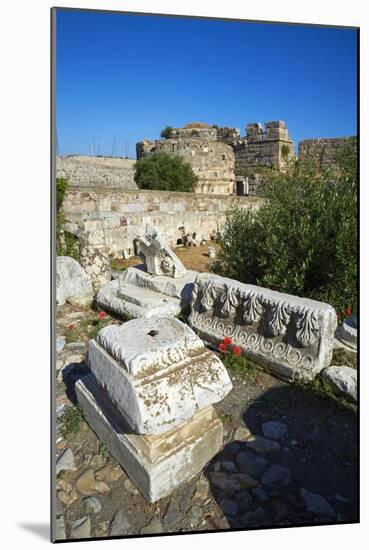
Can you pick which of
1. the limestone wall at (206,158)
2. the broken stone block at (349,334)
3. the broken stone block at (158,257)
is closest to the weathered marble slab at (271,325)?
the broken stone block at (349,334)

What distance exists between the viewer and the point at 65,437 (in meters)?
2.85

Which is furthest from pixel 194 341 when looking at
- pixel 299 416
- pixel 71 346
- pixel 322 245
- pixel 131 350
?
pixel 322 245

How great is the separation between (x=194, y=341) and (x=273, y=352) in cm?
133

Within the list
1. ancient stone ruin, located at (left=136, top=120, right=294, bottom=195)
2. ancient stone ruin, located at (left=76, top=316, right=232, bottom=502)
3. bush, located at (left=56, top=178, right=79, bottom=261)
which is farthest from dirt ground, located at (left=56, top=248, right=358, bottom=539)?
ancient stone ruin, located at (left=136, top=120, right=294, bottom=195)

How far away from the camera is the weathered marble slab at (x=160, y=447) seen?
2266 mm

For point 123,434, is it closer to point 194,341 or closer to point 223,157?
point 194,341

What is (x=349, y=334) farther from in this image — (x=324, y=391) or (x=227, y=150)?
(x=227, y=150)

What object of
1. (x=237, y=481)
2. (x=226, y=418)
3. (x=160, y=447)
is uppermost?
(x=160, y=447)

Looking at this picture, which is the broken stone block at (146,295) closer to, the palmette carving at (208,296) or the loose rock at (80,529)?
the palmette carving at (208,296)

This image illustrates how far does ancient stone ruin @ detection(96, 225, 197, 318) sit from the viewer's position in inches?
199

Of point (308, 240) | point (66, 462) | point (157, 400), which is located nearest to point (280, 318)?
point (308, 240)

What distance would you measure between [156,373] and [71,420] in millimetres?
1116

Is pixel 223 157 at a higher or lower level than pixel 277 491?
higher

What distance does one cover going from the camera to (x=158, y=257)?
18.8 feet
